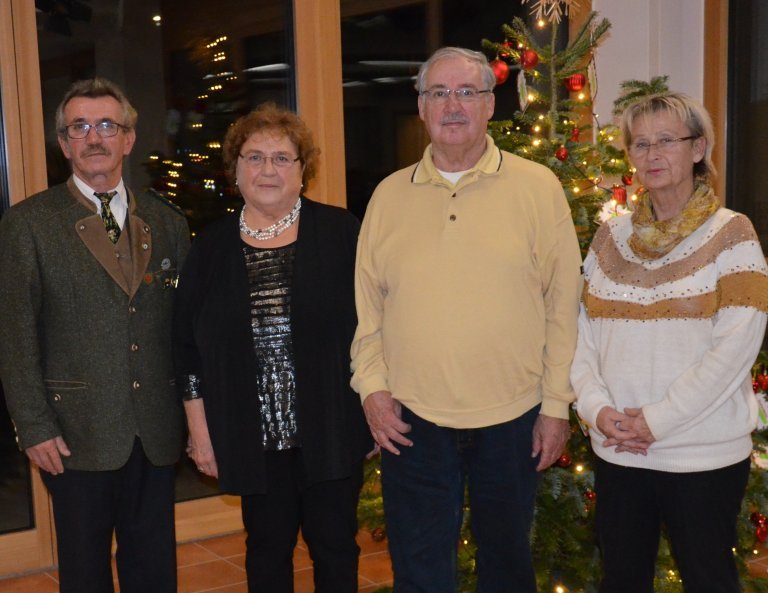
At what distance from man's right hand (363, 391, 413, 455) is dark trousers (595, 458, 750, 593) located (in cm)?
48

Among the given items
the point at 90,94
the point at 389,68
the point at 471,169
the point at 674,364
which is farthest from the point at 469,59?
the point at 389,68

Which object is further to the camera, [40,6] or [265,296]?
[40,6]

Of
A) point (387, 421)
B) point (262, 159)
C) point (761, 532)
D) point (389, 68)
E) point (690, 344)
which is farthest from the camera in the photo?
point (389, 68)

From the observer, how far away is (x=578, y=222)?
9.38ft

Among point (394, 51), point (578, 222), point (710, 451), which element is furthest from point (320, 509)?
point (394, 51)

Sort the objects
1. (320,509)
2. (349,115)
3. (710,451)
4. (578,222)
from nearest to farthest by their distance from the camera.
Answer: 1. (710,451)
2. (320,509)
3. (578,222)
4. (349,115)

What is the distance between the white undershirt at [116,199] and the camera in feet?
7.81

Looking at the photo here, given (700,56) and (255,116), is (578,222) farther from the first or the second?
(700,56)

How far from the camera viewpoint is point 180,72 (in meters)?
3.89

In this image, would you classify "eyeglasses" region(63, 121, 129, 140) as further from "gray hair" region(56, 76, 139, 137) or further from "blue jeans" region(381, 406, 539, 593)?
"blue jeans" region(381, 406, 539, 593)

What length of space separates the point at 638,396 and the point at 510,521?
0.46m

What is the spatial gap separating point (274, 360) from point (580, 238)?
117 cm

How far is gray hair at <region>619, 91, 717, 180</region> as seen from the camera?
6.80ft

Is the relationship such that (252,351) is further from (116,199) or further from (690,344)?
(690,344)
